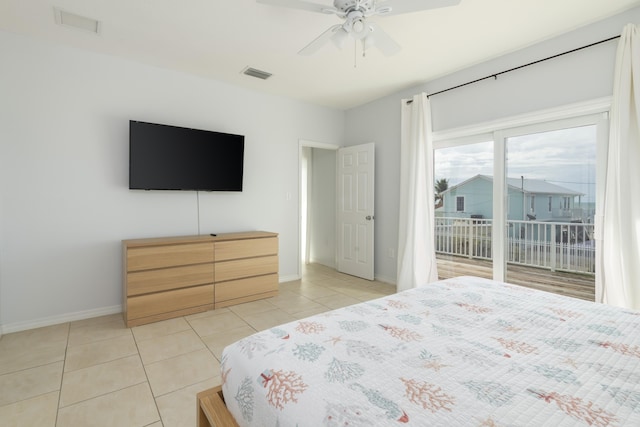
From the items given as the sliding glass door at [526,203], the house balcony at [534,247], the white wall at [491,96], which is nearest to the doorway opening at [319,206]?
the white wall at [491,96]

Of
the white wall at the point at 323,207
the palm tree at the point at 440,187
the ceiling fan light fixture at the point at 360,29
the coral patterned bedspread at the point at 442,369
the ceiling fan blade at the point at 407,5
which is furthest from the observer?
the white wall at the point at 323,207

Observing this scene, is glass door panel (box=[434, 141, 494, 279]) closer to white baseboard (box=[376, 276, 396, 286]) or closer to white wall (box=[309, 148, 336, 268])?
white baseboard (box=[376, 276, 396, 286])

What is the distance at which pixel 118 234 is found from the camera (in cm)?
316

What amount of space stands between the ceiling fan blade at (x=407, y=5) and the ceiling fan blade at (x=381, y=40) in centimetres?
16

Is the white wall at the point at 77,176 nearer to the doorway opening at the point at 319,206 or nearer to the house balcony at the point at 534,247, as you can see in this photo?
the doorway opening at the point at 319,206

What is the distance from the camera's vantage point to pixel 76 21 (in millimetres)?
2496

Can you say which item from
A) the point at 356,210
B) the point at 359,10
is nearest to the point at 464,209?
the point at 356,210

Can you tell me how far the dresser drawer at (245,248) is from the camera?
3316mm

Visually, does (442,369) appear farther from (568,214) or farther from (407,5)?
(568,214)

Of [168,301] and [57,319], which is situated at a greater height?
[168,301]

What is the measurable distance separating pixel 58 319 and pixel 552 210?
15.7ft

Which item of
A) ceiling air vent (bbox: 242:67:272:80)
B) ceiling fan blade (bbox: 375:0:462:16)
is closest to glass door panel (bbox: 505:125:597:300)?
ceiling fan blade (bbox: 375:0:462:16)

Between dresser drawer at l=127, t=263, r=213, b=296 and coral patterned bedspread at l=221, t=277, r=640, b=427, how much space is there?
2074 millimetres

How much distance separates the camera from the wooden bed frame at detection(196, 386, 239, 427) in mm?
1104
